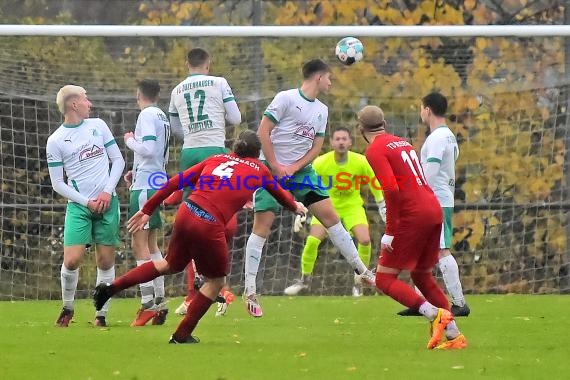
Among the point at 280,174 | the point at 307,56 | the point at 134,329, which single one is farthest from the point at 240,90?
the point at 134,329

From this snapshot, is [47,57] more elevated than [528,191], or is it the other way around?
[47,57]

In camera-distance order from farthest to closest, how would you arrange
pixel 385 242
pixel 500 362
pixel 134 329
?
1. pixel 134 329
2. pixel 385 242
3. pixel 500 362

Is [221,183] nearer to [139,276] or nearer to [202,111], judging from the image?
[139,276]

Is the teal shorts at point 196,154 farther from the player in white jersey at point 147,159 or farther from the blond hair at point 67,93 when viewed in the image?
the blond hair at point 67,93

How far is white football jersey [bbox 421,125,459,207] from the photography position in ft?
36.6

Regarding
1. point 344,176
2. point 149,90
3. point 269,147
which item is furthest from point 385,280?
point 344,176

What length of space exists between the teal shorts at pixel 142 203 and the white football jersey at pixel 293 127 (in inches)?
48.4

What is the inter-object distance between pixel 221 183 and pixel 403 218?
1.28 m

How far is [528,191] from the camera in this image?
15016 mm

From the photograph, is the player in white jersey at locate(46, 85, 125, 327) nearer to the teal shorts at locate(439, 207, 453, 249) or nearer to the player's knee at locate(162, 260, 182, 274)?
the player's knee at locate(162, 260, 182, 274)

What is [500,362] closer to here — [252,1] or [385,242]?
[385,242]

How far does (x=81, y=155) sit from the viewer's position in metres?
10.8

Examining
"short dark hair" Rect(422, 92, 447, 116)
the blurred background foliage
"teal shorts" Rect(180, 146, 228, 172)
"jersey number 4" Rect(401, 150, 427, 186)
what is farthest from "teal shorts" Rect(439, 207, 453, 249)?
the blurred background foliage

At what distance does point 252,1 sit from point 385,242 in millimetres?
7755
